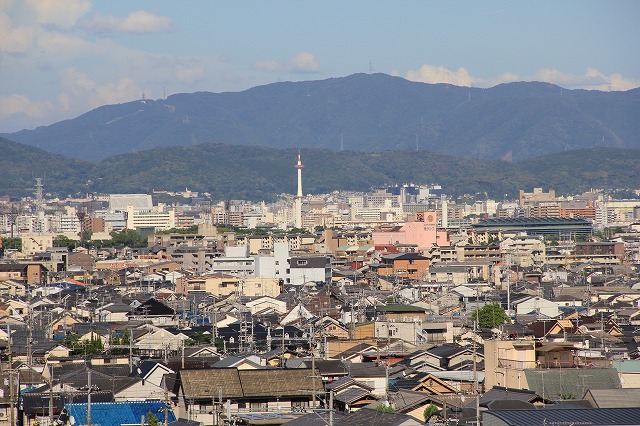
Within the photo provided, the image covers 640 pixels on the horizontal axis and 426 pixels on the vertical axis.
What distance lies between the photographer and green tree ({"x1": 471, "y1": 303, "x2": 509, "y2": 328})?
30188 mm

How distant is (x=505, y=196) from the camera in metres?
193

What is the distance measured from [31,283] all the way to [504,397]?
141ft

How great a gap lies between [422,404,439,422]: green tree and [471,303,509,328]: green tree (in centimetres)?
1356

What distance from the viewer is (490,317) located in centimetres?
3077

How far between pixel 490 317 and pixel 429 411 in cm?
1501

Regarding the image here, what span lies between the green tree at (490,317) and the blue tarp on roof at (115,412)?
13.8 m

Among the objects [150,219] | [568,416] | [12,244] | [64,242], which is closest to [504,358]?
[568,416]

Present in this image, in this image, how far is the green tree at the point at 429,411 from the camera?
15.9 m

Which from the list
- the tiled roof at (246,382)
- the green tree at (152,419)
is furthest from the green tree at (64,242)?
the green tree at (152,419)

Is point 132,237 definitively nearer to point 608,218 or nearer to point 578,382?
point 608,218

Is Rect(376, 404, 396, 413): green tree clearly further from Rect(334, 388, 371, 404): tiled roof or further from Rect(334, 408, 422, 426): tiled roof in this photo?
Rect(334, 388, 371, 404): tiled roof

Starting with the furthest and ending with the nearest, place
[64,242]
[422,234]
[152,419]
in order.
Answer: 1. [64,242]
2. [422,234]
3. [152,419]

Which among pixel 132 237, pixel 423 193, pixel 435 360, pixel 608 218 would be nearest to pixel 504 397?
pixel 435 360

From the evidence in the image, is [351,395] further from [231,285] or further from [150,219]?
[150,219]
